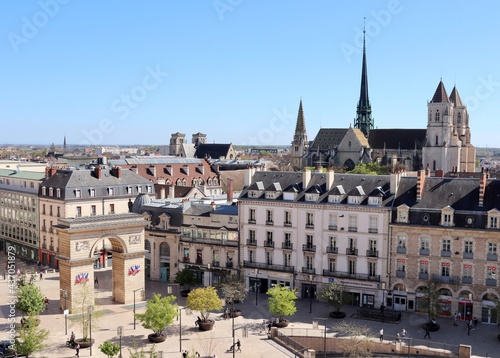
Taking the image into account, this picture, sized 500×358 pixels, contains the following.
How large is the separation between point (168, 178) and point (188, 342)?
5756 centimetres

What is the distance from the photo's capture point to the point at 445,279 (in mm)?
52812

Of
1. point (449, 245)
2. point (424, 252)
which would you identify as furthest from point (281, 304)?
point (449, 245)

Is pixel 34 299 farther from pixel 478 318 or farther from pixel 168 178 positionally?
pixel 168 178

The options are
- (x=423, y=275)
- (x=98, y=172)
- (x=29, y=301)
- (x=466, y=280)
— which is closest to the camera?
(x=29, y=301)

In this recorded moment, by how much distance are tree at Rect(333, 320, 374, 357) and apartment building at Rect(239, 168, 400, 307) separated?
8.35 metres

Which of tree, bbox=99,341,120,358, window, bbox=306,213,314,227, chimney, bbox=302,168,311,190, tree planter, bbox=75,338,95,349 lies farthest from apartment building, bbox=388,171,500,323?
tree planter, bbox=75,338,95,349

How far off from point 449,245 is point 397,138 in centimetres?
11355

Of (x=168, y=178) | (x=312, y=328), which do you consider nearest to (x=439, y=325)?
(x=312, y=328)

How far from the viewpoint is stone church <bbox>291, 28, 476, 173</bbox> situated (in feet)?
464

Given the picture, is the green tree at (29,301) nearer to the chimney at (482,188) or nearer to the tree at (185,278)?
the tree at (185,278)

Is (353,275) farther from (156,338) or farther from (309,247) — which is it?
(156,338)

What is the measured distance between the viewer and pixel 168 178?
10131cm

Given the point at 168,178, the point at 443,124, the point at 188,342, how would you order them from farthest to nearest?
the point at 443,124
the point at 168,178
the point at 188,342

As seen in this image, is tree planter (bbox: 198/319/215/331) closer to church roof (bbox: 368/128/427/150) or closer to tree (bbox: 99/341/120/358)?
tree (bbox: 99/341/120/358)
